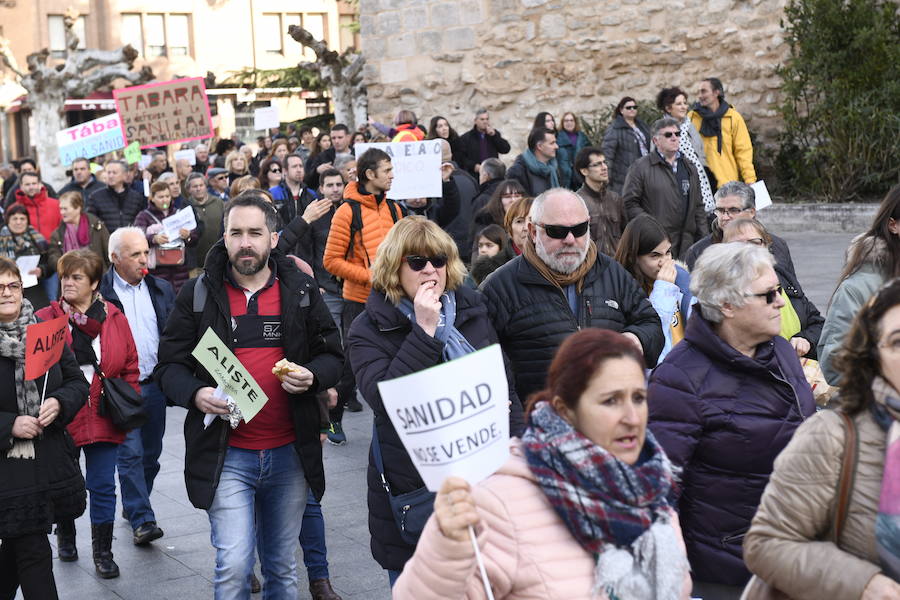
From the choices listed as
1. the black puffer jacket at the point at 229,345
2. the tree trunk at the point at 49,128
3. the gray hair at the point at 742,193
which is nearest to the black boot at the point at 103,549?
the black puffer jacket at the point at 229,345

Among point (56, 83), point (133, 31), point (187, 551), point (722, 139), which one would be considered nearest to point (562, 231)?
point (187, 551)

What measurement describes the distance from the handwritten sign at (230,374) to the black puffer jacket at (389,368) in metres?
0.47

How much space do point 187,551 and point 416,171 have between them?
16.3ft

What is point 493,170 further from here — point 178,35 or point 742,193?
point 178,35

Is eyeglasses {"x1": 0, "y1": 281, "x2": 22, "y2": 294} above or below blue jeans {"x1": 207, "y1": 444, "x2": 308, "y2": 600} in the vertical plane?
above

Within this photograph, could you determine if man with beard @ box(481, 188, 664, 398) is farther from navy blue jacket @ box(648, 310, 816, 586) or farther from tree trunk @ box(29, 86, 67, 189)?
Result: tree trunk @ box(29, 86, 67, 189)

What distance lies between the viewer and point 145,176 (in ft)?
53.1

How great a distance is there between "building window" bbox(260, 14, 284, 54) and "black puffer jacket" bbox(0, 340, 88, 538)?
48.2 metres

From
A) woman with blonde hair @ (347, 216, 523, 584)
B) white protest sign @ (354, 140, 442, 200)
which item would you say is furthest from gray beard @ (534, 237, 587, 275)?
white protest sign @ (354, 140, 442, 200)

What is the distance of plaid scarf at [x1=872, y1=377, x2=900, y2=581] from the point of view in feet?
9.65

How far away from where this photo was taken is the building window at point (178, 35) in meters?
51.4

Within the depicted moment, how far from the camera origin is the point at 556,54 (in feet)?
67.6

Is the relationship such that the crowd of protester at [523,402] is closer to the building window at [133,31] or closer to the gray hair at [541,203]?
the gray hair at [541,203]

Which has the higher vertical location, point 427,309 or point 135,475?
point 427,309
